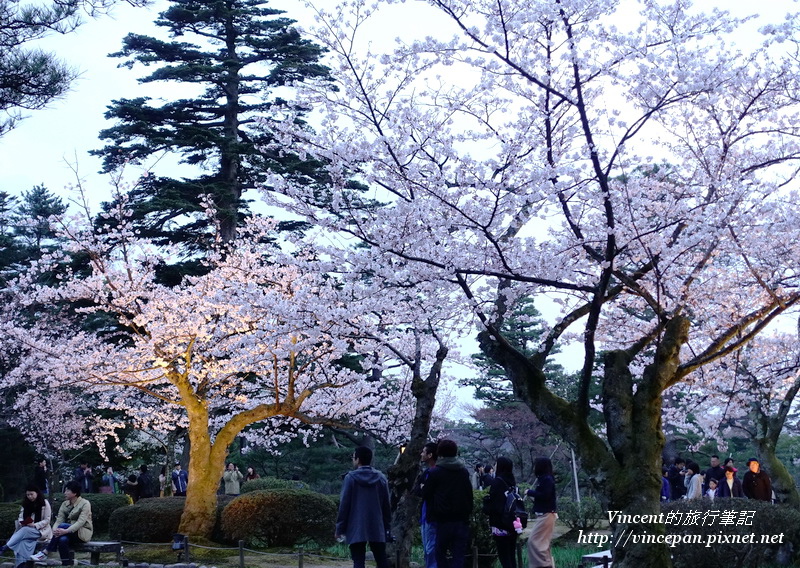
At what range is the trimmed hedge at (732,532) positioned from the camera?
8508 millimetres

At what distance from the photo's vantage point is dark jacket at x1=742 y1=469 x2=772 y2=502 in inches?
437

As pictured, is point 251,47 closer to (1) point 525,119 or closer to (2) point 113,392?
(2) point 113,392

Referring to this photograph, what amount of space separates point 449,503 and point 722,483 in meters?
7.89

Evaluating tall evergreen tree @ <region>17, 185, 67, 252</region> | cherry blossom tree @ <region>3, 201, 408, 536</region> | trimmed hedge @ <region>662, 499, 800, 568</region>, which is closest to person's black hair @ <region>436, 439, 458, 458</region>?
trimmed hedge @ <region>662, 499, 800, 568</region>

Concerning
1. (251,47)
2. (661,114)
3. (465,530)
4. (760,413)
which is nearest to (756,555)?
(760,413)

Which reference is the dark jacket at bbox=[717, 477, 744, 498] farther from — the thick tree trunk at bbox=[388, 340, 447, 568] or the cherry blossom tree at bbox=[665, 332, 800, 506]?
the thick tree trunk at bbox=[388, 340, 447, 568]

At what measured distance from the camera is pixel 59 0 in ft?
31.3

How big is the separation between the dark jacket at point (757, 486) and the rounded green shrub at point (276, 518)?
730 centimetres

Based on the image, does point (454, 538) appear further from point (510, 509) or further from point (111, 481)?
point (111, 481)

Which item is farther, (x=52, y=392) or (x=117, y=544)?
(x=52, y=392)

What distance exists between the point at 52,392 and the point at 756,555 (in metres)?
21.4

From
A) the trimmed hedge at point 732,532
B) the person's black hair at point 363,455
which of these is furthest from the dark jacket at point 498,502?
the trimmed hedge at point 732,532

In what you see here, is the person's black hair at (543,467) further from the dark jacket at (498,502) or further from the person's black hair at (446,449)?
the person's black hair at (446,449)

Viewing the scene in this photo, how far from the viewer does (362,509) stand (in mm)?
6867
